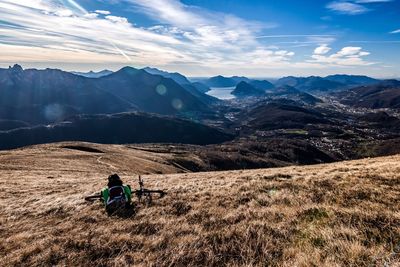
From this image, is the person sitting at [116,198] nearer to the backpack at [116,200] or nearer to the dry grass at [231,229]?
the backpack at [116,200]

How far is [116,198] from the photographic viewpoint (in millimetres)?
13055

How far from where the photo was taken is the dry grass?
7.11m

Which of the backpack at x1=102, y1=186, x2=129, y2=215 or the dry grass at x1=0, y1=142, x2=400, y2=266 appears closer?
the dry grass at x1=0, y1=142, x2=400, y2=266

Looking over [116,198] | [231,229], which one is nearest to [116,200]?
[116,198]

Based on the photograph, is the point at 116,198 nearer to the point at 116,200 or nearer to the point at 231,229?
the point at 116,200

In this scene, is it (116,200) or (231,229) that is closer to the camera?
(231,229)

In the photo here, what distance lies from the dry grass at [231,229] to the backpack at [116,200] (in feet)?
1.55

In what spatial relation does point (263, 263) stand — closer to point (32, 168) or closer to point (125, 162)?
point (32, 168)

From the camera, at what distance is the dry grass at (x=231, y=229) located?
711 cm

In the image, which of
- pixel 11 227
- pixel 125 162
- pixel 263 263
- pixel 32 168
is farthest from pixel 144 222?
pixel 125 162

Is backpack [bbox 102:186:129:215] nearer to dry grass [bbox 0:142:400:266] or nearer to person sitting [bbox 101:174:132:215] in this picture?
person sitting [bbox 101:174:132:215]

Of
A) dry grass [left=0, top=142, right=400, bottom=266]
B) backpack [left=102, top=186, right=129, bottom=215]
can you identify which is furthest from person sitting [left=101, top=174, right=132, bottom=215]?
dry grass [left=0, top=142, right=400, bottom=266]

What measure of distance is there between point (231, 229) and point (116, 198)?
625cm

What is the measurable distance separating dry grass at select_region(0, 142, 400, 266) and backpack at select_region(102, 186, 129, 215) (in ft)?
1.55
